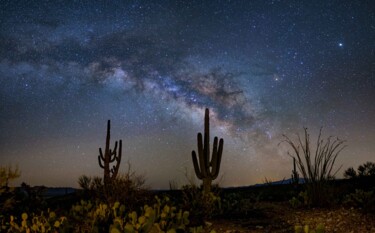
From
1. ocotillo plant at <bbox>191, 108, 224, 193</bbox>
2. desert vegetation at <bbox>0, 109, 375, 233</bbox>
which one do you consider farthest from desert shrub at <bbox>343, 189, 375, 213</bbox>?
ocotillo plant at <bbox>191, 108, 224, 193</bbox>

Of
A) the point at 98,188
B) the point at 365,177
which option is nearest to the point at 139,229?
the point at 98,188

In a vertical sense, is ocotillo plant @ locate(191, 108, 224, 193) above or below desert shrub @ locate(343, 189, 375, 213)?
above

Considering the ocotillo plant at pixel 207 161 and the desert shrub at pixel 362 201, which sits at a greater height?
the ocotillo plant at pixel 207 161

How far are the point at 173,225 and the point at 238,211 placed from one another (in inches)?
158

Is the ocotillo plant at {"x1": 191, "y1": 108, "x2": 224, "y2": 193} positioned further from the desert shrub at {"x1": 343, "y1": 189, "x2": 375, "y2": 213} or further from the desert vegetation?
the desert shrub at {"x1": 343, "y1": 189, "x2": 375, "y2": 213}

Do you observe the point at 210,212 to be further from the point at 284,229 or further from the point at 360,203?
the point at 360,203

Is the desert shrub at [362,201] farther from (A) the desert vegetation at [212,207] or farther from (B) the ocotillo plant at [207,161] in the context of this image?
(B) the ocotillo plant at [207,161]

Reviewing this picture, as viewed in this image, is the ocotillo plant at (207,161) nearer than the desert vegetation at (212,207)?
No

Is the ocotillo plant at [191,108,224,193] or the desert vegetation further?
the ocotillo plant at [191,108,224,193]

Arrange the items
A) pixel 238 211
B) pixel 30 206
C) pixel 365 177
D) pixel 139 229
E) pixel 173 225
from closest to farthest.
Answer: pixel 139 229 → pixel 173 225 → pixel 238 211 → pixel 30 206 → pixel 365 177

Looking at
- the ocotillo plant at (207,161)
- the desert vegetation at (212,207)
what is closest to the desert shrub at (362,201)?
the desert vegetation at (212,207)

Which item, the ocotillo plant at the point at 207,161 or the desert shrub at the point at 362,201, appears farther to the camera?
the ocotillo plant at the point at 207,161

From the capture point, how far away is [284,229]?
20.7 feet

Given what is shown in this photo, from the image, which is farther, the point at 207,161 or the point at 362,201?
the point at 207,161
